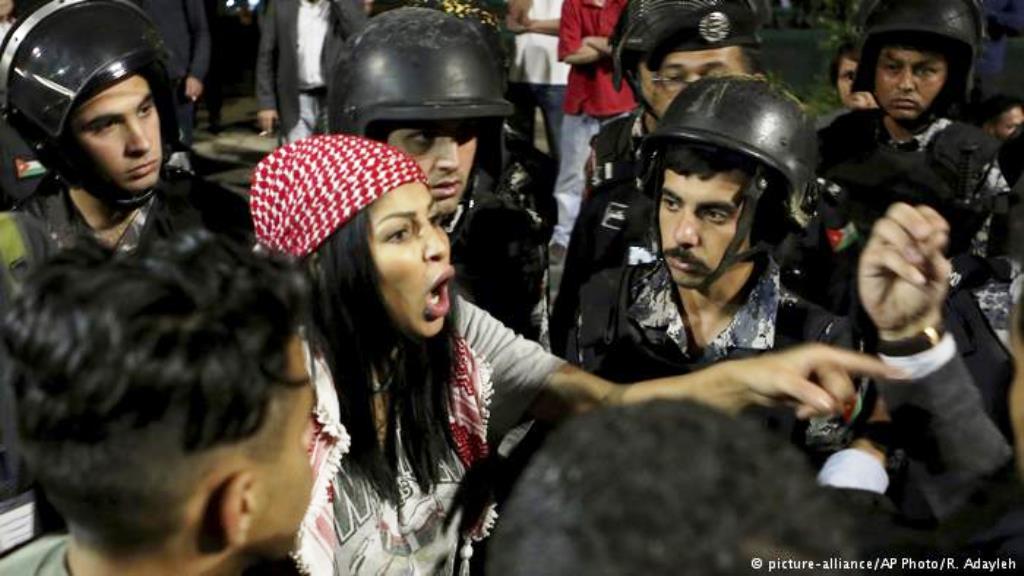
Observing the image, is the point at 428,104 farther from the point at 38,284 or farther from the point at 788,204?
the point at 38,284

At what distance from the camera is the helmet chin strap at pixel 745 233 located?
9.42ft

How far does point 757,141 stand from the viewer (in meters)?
2.95

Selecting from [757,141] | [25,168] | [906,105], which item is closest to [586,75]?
[906,105]

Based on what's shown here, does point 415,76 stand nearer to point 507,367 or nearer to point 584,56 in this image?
point 507,367

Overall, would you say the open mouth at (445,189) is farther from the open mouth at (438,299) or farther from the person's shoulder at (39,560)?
the person's shoulder at (39,560)

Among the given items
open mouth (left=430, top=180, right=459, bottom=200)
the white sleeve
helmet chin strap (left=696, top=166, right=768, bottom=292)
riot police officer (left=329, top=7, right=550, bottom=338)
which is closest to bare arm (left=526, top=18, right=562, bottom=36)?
riot police officer (left=329, top=7, right=550, bottom=338)

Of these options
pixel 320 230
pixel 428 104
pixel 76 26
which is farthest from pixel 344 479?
pixel 76 26

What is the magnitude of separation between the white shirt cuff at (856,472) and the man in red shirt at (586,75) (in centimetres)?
445

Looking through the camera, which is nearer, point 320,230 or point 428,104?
point 320,230

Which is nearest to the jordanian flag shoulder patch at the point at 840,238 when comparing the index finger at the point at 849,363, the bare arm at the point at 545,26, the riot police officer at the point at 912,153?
the riot police officer at the point at 912,153

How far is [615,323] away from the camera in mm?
2986

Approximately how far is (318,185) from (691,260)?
3.31 ft

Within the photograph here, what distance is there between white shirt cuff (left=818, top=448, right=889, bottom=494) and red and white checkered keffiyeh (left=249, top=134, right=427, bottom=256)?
1.05m

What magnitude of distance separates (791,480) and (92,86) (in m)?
2.63
